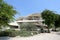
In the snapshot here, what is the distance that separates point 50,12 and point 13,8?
20.3m

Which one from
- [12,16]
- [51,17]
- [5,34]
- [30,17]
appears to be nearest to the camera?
[12,16]

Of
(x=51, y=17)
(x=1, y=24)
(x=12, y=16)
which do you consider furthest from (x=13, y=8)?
(x=51, y=17)

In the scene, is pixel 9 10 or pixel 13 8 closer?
pixel 9 10

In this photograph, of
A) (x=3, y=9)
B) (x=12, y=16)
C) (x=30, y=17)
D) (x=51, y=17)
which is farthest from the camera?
(x=30, y=17)

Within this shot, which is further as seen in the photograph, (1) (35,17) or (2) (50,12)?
(1) (35,17)

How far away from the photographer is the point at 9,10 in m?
22.5

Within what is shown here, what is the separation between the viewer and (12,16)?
23562mm

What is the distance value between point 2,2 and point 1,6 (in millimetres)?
807

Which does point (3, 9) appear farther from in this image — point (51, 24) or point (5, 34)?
point (51, 24)

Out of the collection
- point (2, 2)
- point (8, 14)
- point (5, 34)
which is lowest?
point (5, 34)

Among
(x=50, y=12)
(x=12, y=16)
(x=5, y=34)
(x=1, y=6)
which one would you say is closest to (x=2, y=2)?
(x=1, y=6)

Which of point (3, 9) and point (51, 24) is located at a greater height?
point (3, 9)

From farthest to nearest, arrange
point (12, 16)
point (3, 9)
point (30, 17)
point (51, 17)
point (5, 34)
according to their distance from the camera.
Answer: point (30, 17)
point (51, 17)
point (5, 34)
point (12, 16)
point (3, 9)

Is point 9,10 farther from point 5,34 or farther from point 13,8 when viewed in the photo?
point 5,34
